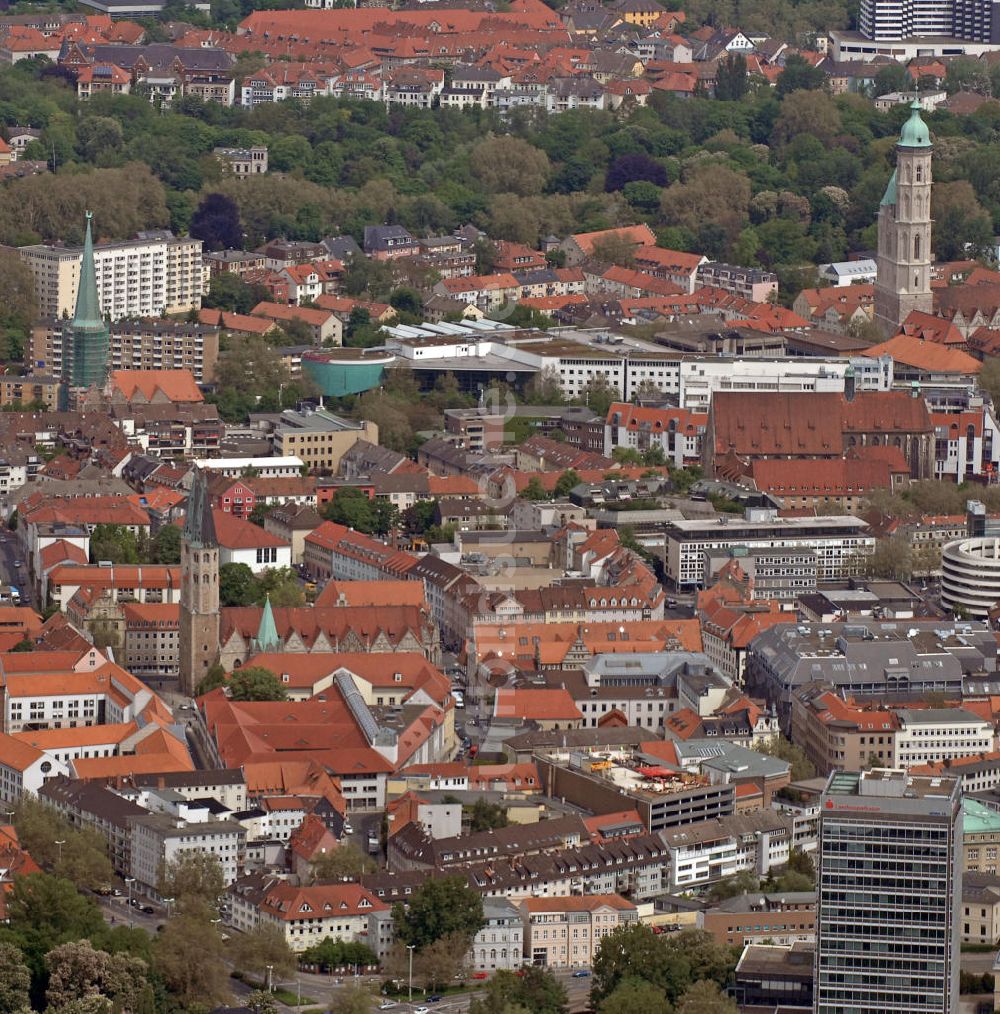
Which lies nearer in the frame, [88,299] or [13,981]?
[13,981]

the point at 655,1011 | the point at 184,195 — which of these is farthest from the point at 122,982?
the point at 184,195

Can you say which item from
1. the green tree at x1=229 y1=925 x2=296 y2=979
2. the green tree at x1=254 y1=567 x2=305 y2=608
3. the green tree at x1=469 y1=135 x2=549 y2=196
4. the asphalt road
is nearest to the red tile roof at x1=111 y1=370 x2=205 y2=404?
the asphalt road

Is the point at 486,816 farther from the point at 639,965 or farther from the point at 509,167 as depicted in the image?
the point at 509,167

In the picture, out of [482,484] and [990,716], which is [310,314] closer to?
[482,484]

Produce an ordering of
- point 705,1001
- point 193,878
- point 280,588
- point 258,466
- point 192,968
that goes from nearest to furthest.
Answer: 1. point 705,1001
2. point 192,968
3. point 193,878
4. point 280,588
5. point 258,466

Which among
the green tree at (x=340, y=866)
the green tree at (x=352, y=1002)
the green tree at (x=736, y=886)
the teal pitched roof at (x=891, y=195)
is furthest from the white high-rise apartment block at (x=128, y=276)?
the green tree at (x=352, y=1002)

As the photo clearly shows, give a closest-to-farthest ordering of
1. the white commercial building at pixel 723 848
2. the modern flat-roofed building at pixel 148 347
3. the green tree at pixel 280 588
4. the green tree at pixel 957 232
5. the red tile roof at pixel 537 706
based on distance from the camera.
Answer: the white commercial building at pixel 723 848, the red tile roof at pixel 537 706, the green tree at pixel 280 588, the modern flat-roofed building at pixel 148 347, the green tree at pixel 957 232

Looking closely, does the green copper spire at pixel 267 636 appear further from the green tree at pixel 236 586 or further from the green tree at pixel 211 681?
the green tree at pixel 236 586

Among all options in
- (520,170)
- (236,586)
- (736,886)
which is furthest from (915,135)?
(736,886)
